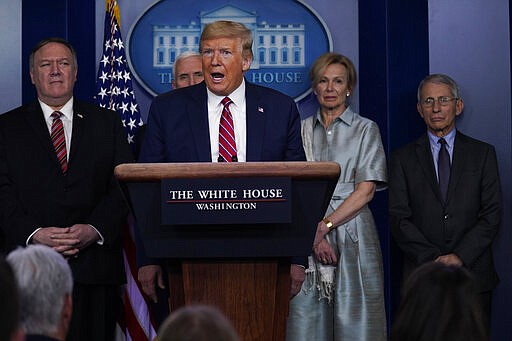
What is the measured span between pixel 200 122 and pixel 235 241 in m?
0.75

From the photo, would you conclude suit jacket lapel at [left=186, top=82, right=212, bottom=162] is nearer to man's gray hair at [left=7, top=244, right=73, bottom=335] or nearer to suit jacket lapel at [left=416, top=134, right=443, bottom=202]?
man's gray hair at [left=7, top=244, right=73, bottom=335]

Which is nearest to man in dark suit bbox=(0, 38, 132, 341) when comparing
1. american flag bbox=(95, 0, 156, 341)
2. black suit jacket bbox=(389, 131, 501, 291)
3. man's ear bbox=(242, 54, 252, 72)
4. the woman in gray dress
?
american flag bbox=(95, 0, 156, 341)

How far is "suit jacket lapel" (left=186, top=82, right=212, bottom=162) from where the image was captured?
3773 mm

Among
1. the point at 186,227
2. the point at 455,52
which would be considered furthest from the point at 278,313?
the point at 455,52

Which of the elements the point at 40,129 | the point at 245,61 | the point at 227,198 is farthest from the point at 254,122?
the point at 40,129

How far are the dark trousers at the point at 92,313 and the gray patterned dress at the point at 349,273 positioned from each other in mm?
1072

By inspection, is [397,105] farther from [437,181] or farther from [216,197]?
[216,197]

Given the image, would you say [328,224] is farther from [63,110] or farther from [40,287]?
[40,287]

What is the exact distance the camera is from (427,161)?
5.68 meters

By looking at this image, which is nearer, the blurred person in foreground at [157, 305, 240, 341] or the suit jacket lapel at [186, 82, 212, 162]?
the blurred person in foreground at [157, 305, 240, 341]

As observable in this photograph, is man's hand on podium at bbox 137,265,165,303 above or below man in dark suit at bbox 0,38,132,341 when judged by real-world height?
below

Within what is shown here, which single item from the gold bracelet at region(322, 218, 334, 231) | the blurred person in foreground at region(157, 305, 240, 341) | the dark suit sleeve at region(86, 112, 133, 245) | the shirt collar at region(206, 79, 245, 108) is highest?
the shirt collar at region(206, 79, 245, 108)

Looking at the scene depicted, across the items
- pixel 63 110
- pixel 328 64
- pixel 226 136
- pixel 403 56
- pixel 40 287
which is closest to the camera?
pixel 40 287

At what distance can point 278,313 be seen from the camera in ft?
11.2
